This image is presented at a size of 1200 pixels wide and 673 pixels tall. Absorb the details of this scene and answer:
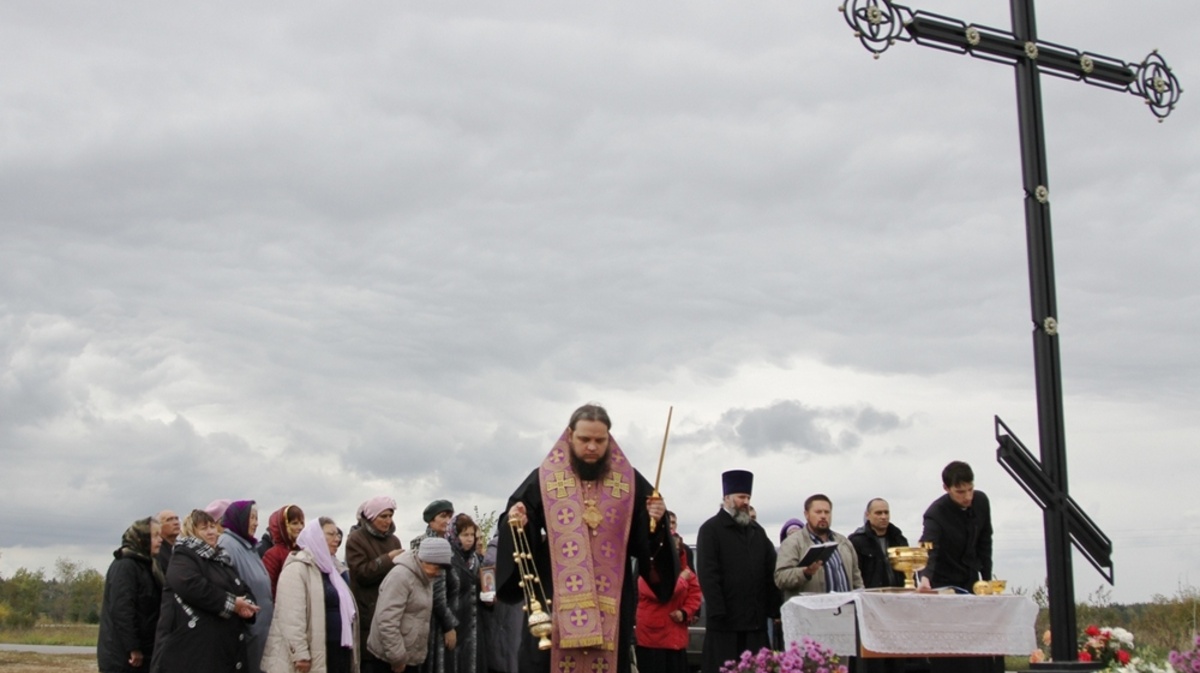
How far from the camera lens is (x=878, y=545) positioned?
11719 millimetres

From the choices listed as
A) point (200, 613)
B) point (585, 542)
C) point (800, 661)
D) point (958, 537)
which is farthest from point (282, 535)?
point (958, 537)

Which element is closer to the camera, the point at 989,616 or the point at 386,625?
the point at 989,616

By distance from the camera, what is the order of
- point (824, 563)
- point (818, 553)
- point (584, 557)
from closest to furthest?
1. point (584, 557)
2. point (818, 553)
3. point (824, 563)

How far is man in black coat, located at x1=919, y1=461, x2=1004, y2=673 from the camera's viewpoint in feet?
35.1

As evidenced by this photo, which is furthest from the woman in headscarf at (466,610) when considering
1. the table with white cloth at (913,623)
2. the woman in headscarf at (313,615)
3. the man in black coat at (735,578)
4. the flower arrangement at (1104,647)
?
the flower arrangement at (1104,647)

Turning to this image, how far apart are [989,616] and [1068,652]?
0.62 m

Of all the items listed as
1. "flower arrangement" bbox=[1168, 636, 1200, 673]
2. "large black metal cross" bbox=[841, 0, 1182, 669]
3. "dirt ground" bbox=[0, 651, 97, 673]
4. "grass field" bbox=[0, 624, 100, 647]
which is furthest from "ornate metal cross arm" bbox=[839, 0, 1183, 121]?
"grass field" bbox=[0, 624, 100, 647]

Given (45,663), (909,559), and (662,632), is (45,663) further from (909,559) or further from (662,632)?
(909,559)

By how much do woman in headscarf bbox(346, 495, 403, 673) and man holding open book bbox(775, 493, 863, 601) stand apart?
123 inches

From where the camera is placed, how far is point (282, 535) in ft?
35.7

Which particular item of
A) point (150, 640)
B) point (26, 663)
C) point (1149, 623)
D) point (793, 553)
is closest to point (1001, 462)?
point (793, 553)

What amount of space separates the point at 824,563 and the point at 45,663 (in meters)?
14.1

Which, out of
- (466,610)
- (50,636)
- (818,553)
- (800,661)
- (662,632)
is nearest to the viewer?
(800,661)

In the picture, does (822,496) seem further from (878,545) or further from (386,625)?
A: (386,625)
